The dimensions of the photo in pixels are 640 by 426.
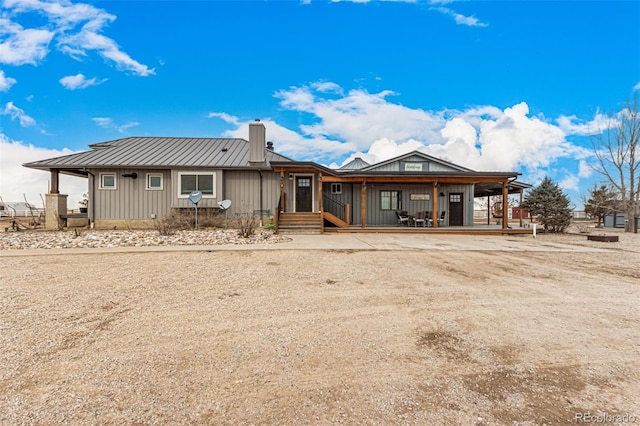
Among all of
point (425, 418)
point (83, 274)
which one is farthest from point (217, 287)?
point (425, 418)

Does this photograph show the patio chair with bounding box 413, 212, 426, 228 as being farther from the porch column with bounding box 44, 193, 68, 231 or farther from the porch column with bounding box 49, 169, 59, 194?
the porch column with bounding box 49, 169, 59, 194

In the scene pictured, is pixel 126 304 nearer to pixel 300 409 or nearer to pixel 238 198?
pixel 300 409

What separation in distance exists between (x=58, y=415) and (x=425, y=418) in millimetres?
2307

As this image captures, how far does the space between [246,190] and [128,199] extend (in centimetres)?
563

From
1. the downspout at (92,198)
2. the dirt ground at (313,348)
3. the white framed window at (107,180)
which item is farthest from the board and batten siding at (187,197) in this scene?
the dirt ground at (313,348)

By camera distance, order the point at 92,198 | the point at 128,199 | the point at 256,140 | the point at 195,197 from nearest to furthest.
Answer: the point at 195,197 < the point at 92,198 < the point at 128,199 < the point at 256,140

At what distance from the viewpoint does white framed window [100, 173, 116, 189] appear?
1471 centimetres

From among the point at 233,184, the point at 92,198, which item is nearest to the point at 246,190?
the point at 233,184

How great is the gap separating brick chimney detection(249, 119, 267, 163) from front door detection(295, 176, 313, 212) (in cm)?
232

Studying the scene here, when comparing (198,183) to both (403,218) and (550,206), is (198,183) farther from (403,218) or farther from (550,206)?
(550,206)

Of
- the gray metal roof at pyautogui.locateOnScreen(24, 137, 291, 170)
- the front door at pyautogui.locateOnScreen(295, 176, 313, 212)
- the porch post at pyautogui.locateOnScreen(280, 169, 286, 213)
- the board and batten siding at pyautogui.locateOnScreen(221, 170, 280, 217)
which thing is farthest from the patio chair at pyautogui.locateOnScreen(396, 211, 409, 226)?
the gray metal roof at pyautogui.locateOnScreen(24, 137, 291, 170)

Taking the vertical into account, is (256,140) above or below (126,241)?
above

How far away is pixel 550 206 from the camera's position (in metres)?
15.6

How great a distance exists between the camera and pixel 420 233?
1412 centimetres
